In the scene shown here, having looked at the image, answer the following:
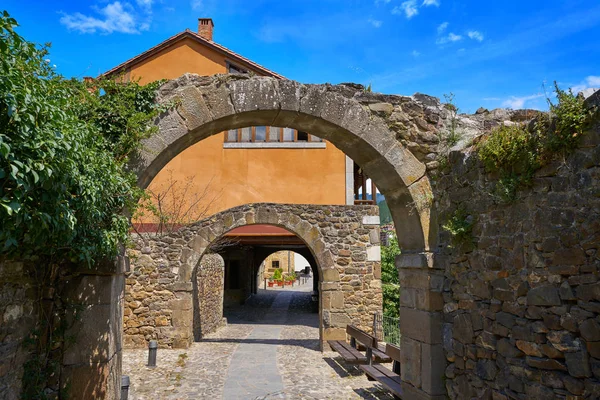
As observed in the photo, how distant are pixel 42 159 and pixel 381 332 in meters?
9.19

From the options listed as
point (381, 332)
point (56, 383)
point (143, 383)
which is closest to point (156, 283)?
point (143, 383)

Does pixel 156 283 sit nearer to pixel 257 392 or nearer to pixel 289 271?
pixel 257 392

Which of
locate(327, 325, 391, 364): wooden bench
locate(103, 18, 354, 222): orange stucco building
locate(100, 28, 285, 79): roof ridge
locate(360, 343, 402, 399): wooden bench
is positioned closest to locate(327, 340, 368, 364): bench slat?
locate(327, 325, 391, 364): wooden bench

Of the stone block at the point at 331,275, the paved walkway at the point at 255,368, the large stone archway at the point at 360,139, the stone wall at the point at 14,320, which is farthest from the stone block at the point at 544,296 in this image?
the stone block at the point at 331,275

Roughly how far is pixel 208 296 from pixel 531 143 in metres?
10.5

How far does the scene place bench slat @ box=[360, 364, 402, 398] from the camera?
5.33m

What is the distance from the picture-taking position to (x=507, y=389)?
3172 millimetres

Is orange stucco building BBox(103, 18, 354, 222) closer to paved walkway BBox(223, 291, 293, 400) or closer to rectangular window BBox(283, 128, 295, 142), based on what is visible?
rectangular window BBox(283, 128, 295, 142)

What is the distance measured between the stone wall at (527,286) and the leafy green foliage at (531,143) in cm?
7

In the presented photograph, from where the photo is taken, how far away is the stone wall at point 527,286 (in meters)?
2.58

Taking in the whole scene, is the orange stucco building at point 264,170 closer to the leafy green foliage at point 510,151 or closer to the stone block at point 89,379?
the stone block at point 89,379

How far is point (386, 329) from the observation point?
1129cm

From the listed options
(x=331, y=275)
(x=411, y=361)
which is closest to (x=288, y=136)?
(x=331, y=275)

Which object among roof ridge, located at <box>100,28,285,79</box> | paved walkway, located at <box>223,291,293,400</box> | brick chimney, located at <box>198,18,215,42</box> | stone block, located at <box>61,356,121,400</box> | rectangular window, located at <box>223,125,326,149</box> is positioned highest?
brick chimney, located at <box>198,18,215,42</box>
